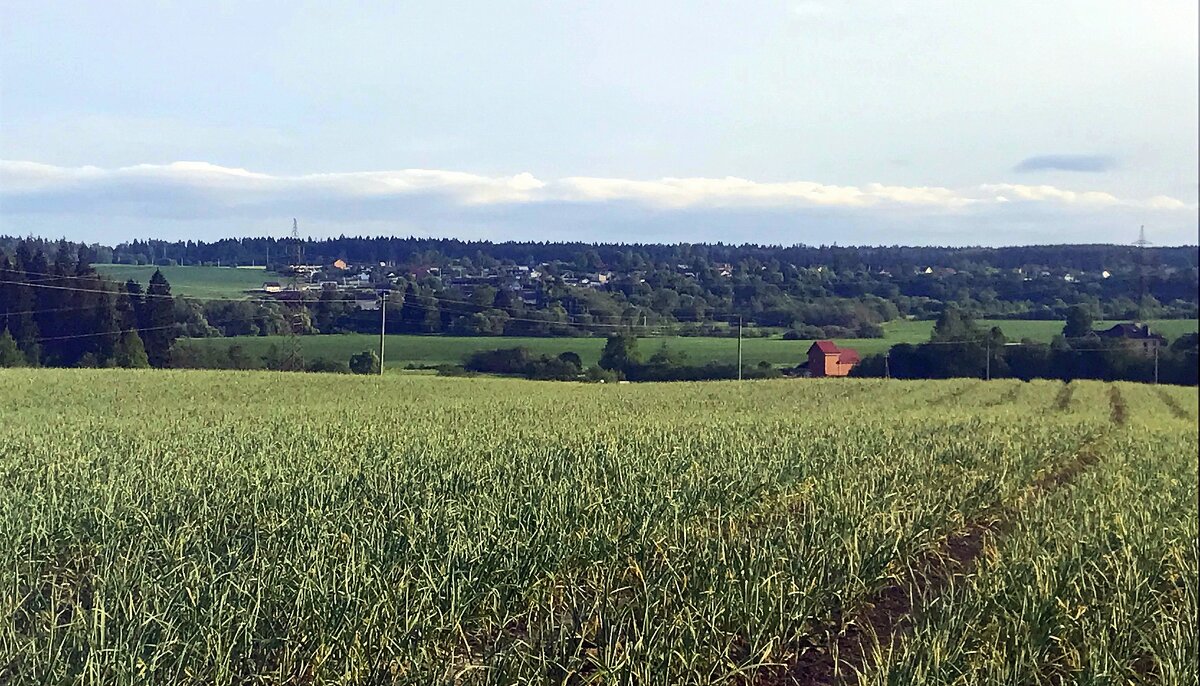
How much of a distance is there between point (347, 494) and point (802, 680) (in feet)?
14.0

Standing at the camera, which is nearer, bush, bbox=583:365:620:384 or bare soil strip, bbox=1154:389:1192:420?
bare soil strip, bbox=1154:389:1192:420

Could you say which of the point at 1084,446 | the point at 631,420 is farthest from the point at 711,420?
the point at 1084,446

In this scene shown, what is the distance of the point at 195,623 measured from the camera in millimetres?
4637

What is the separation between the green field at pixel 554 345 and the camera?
14056mm

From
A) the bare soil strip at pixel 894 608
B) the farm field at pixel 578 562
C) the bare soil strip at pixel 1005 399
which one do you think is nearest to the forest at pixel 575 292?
the farm field at pixel 578 562

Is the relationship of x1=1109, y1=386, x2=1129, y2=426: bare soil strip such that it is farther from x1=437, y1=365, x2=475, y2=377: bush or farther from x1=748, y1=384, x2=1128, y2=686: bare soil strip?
x1=437, y1=365, x2=475, y2=377: bush

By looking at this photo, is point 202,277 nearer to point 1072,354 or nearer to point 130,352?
point 130,352

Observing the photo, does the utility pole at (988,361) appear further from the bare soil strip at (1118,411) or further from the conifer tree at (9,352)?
the bare soil strip at (1118,411)

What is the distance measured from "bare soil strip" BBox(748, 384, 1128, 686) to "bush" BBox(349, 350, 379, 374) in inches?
596

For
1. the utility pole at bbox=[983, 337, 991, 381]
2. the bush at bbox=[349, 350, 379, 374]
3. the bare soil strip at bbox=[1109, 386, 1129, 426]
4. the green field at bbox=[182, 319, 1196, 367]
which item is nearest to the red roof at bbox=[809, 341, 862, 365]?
the green field at bbox=[182, 319, 1196, 367]

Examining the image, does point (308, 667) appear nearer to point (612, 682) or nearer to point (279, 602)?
point (279, 602)

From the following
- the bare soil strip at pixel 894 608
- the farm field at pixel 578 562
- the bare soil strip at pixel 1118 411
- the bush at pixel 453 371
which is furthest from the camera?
the bush at pixel 453 371

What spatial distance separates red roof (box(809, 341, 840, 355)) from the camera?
17097 mm

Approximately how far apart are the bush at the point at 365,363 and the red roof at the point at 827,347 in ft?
32.2
